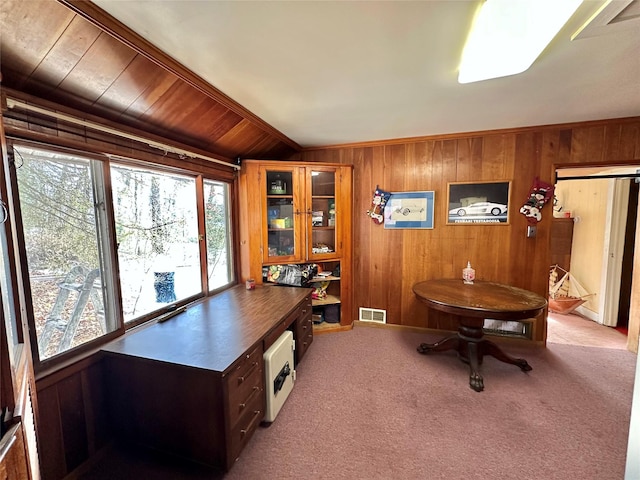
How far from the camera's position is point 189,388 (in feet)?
4.38

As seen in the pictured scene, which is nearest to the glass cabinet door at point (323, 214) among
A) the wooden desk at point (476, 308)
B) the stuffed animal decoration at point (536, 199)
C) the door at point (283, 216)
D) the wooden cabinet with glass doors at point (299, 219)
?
the wooden cabinet with glass doors at point (299, 219)

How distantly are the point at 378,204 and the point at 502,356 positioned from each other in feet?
6.20

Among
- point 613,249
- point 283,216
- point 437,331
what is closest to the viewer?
point 283,216

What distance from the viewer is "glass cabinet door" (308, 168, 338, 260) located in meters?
2.98

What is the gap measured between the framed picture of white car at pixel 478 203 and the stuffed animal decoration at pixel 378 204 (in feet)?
2.24

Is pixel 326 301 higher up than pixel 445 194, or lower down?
lower down

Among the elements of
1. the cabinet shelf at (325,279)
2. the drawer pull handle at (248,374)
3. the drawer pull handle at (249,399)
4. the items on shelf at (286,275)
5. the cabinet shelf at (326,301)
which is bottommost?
the drawer pull handle at (249,399)

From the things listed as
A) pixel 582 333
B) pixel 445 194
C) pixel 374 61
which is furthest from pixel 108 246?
pixel 582 333

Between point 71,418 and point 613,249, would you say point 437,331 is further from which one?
point 71,418

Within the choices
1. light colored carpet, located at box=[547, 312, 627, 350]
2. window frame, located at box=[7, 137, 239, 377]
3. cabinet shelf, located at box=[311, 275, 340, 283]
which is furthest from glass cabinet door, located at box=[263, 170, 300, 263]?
light colored carpet, located at box=[547, 312, 627, 350]

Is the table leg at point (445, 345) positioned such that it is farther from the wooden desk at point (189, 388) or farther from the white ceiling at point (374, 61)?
the white ceiling at point (374, 61)

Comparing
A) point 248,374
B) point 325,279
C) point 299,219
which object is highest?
point 299,219

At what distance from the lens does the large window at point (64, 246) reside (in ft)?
4.26

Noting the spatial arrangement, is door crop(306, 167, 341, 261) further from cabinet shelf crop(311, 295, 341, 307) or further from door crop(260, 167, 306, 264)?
cabinet shelf crop(311, 295, 341, 307)
